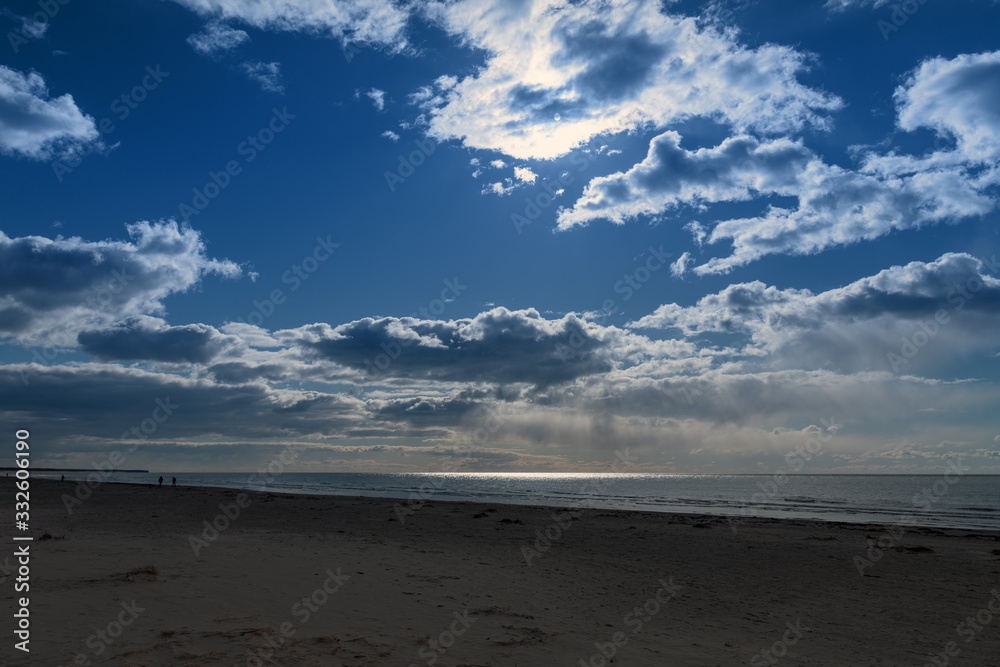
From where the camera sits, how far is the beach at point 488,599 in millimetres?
9391

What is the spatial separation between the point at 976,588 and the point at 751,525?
18213 mm

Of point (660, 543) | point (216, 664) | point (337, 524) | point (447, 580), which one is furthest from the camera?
point (337, 524)

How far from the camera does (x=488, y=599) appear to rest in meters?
13.5

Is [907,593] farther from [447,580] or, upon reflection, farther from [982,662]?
[447,580]

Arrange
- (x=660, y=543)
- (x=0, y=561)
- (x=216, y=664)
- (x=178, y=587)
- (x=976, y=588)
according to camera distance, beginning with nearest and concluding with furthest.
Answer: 1. (x=216, y=664)
2. (x=178, y=587)
3. (x=0, y=561)
4. (x=976, y=588)
5. (x=660, y=543)

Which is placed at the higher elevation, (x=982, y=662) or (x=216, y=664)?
(x=216, y=664)

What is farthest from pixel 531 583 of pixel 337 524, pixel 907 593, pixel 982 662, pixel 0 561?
pixel 337 524

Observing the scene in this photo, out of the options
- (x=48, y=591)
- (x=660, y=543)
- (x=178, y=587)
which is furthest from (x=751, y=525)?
(x=48, y=591)

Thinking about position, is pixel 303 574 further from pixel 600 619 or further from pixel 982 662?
pixel 982 662

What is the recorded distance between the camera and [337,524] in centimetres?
3036

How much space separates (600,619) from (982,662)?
7291mm

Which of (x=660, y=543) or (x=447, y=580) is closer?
(x=447, y=580)

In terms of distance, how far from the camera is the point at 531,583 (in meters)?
15.9

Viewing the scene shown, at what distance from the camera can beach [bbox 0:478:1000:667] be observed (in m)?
9.39
